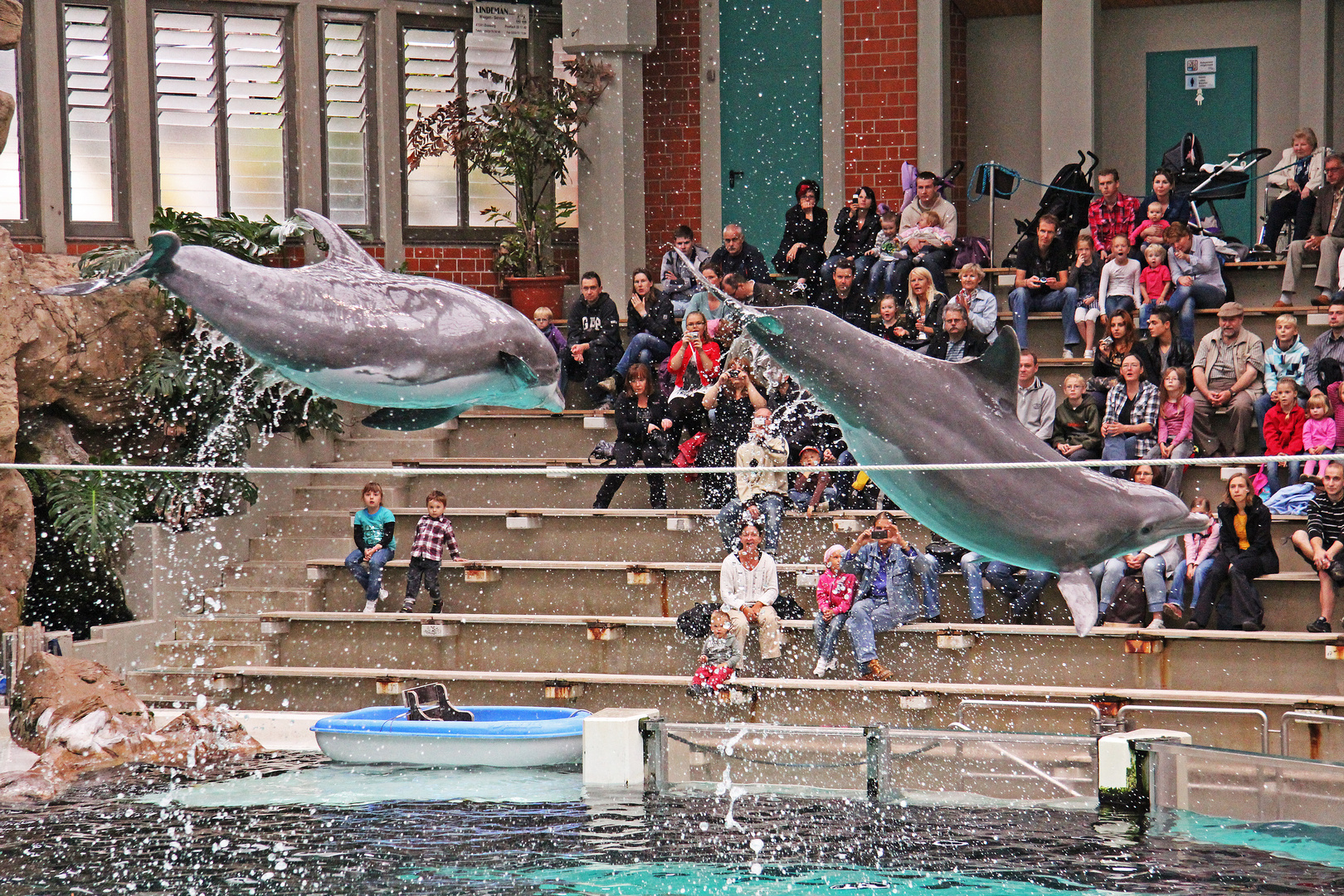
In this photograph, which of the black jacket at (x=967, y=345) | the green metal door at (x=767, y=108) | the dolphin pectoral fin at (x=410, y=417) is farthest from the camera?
the green metal door at (x=767, y=108)

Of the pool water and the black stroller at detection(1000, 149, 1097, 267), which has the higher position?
the black stroller at detection(1000, 149, 1097, 267)

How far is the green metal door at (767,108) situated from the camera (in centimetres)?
1555

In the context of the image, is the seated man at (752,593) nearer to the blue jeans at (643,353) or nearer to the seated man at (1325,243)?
the blue jeans at (643,353)

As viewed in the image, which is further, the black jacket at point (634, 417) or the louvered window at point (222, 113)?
the louvered window at point (222, 113)

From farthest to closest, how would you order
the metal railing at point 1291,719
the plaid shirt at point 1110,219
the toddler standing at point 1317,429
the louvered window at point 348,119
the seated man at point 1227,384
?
the louvered window at point 348,119 → the plaid shirt at point 1110,219 → the seated man at point 1227,384 → the toddler standing at point 1317,429 → the metal railing at point 1291,719

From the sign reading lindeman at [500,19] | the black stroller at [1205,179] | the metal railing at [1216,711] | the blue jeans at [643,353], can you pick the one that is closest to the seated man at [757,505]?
the blue jeans at [643,353]

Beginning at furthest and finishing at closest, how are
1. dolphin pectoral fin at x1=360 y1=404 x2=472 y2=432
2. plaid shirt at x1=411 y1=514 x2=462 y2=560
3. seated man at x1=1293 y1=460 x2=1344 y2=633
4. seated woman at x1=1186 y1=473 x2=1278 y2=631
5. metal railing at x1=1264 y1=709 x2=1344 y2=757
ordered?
plaid shirt at x1=411 y1=514 x2=462 y2=560, seated woman at x1=1186 y1=473 x2=1278 y2=631, seated man at x1=1293 y1=460 x2=1344 y2=633, metal railing at x1=1264 y1=709 x2=1344 y2=757, dolphin pectoral fin at x1=360 y1=404 x2=472 y2=432

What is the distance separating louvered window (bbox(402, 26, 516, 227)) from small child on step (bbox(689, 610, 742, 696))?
6364mm

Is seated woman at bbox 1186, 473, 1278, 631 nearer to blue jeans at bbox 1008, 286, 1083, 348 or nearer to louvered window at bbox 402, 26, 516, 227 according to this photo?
blue jeans at bbox 1008, 286, 1083, 348

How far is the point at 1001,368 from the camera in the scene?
186 inches

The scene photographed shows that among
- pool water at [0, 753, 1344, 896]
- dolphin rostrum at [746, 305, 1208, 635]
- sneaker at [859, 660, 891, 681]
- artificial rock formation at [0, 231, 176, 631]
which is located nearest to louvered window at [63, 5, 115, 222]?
artificial rock formation at [0, 231, 176, 631]

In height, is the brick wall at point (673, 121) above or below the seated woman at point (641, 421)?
above

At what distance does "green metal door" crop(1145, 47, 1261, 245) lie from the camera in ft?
50.0

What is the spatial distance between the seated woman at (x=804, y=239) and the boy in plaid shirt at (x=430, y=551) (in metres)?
3.52
